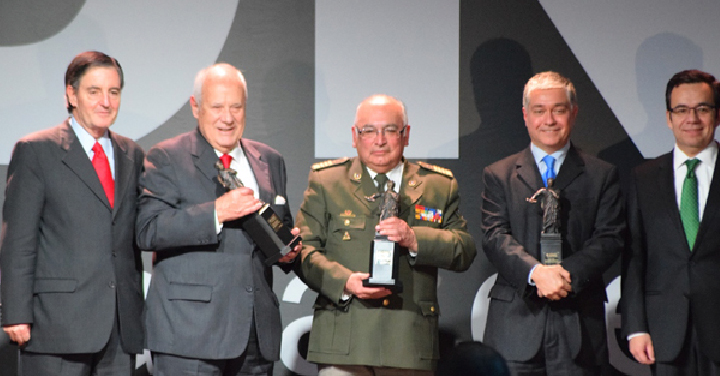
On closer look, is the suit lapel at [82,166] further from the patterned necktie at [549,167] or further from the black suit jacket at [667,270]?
the black suit jacket at [667,270]

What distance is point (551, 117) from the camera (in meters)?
3.53

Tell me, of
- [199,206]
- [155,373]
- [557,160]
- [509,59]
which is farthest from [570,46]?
[155,373]

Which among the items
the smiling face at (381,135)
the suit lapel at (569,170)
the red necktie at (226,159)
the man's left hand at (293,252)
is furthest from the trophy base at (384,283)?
the suit lapel at (569,170)

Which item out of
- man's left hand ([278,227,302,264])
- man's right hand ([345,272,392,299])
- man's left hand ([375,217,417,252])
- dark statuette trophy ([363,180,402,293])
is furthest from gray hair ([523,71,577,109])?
man's left hand ([278,227,302,264])

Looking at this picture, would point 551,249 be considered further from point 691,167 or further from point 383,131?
point 383,131

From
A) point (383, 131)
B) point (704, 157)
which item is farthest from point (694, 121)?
point (383, 131)

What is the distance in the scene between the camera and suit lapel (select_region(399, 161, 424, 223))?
341 cm

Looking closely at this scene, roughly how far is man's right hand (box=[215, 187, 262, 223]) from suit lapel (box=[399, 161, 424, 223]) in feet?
2.24

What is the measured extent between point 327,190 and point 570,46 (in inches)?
82.2

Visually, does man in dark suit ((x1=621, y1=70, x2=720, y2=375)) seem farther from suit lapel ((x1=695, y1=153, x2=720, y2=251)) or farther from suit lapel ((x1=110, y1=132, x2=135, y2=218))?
suit lapel ((x1=110, y1=132, x2=135, y2=218))

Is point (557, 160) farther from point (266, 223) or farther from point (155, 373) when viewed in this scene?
point (155, 373)

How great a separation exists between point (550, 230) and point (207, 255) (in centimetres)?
147

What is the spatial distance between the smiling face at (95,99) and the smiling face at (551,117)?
192cm

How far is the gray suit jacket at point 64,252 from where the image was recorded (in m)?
3.17
